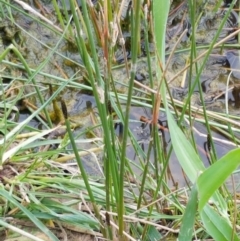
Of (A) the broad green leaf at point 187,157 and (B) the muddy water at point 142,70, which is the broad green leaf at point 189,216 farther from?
(B) the muddy water at point 142,70

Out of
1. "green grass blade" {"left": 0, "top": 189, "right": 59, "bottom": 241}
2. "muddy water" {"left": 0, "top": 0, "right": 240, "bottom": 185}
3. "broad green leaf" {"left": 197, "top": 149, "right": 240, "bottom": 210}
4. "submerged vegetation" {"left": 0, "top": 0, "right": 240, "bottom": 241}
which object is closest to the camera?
"broad green leaf" {"left": 197, "top": 149, "right": 240, "bottom": 210}

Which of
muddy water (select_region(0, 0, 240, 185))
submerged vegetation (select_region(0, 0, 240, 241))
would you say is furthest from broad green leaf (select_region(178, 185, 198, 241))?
muddy water (select_region(0, 0, 240, 185))

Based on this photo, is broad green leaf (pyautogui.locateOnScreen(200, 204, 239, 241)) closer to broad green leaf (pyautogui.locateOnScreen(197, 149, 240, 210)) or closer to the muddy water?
broad green leaf (pyautogui.locateOnScreen(197, 149, 240, 210))

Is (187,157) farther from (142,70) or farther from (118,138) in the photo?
(142,70)

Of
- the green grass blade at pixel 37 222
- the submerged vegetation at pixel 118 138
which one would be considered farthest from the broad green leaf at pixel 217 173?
the green grass blade at pixel 37 222

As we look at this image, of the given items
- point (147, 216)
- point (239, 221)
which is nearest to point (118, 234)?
point (147, 216)

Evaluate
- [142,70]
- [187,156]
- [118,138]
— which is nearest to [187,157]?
[187,156]

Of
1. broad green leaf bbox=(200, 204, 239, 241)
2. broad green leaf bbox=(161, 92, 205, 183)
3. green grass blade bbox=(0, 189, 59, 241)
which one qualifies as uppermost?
broad green leaf bbox=(161, 92, 205, 183)

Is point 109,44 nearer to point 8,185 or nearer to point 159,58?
point 159,58
